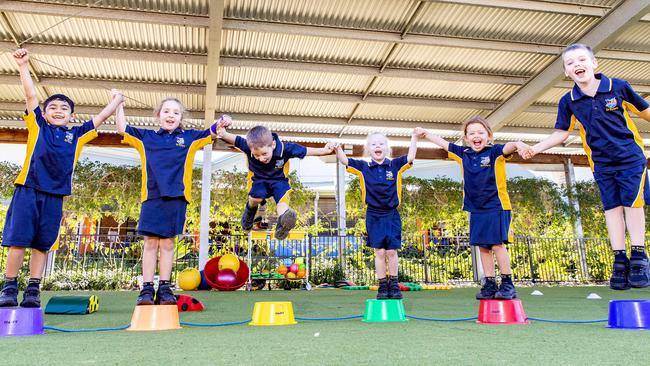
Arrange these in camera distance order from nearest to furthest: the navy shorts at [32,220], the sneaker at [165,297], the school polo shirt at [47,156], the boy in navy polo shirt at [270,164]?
the navy shorts at [32,220] < the school polo shirt at [47,156] < the sneaker at [165,297] < the boy in navy polo shirt at [270,164]

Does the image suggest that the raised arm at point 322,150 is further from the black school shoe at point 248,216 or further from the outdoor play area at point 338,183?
the black school shoe at point 248,216

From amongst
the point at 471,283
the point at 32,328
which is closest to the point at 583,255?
the point at 471,283

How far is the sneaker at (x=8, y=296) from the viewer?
2.78 metres

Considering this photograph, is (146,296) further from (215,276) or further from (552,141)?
(215,276)

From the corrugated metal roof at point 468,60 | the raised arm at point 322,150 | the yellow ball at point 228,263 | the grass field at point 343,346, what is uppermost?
the corrugated metal roof at point 468,60

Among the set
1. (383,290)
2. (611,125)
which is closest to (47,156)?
(383,290)

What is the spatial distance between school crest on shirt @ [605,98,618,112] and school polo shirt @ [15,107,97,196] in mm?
3660

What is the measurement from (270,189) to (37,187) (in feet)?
5.95

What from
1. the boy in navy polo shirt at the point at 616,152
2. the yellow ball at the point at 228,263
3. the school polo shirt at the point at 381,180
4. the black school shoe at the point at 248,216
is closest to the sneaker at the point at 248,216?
the black school shoe at the point at 248,216

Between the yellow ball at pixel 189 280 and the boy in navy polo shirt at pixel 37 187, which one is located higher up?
the boy in navy polo shirt at pixel 37 187

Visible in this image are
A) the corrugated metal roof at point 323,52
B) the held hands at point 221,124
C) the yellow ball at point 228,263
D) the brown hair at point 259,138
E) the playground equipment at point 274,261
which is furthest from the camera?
the playground equipment at point 274,261

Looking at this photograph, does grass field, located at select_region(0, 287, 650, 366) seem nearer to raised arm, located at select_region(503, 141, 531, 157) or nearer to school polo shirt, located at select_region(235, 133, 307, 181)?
raised arm, located at select_region(503, 141, 531, 157)

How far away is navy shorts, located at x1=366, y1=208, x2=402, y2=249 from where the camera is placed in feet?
13.3

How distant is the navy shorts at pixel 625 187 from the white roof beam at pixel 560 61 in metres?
5.32
